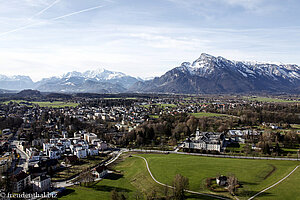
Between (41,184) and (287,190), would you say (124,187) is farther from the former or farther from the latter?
(287,190)

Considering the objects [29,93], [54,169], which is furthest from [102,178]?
[29,93]

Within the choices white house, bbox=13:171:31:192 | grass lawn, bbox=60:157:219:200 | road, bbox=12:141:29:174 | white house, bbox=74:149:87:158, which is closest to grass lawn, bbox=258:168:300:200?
grass lawn, bbox=60:157:219:200

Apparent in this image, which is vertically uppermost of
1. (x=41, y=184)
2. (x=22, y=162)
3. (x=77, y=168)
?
(x=41, y=184)

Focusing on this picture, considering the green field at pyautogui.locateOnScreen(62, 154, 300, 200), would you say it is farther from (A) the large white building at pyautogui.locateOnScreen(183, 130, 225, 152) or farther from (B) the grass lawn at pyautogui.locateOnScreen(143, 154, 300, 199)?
(A) the large white building at pyautogui.locateOnScreen(183, 130, 225, 152)

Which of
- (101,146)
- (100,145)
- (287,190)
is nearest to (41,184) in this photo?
(100,145)

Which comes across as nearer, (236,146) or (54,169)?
(54,169)

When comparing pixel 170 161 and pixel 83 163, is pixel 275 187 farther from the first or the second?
pixel 83 163

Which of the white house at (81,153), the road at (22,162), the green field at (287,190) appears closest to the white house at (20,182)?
the road at (22,162)
